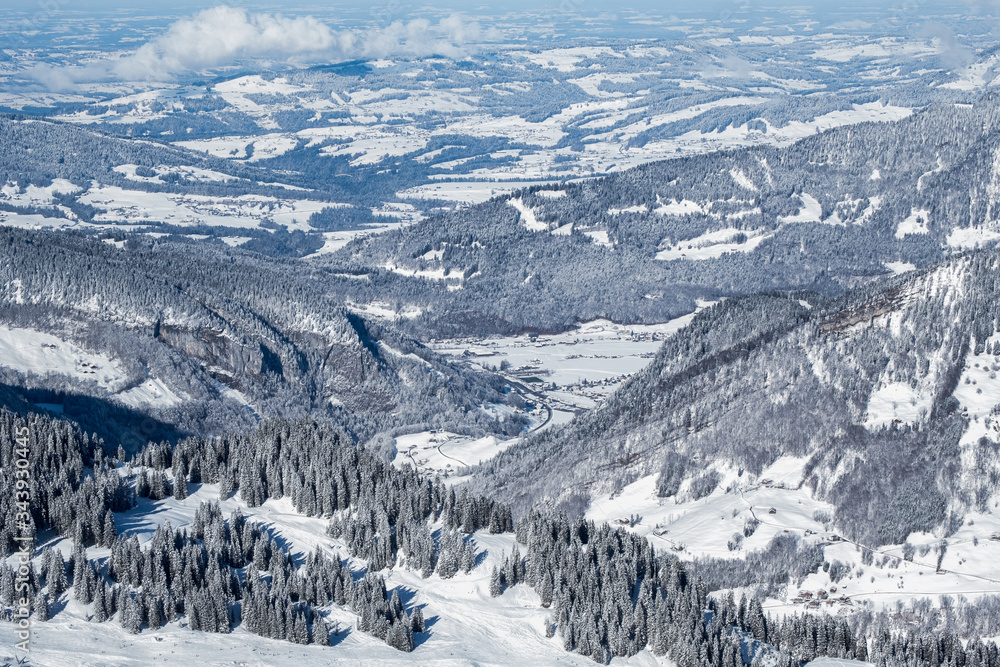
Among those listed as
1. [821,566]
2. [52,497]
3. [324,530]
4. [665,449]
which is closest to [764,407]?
[665,449]

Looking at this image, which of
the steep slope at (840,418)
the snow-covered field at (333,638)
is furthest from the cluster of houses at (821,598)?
the snow-covered field at (333,638)

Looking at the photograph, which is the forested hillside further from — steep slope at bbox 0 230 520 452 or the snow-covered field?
steep slope at bbox 0 230 520 452

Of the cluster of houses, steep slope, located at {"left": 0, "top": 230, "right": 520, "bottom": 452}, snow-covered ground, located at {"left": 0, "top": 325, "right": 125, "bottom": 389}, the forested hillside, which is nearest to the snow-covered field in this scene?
the forested hillside

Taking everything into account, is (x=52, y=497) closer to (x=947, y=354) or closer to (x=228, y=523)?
(x=228, y=523)

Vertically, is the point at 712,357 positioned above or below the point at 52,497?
below

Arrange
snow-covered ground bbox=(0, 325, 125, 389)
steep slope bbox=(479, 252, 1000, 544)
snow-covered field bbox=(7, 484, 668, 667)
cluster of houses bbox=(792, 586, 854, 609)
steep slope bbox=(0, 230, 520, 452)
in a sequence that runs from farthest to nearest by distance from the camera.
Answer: steep slope bbox=(0, 230, 520, 452), snow-covered ground bbox=(0, 325, 125, 389), steep slope bbox=(479, 252, 1000, 544), cluster of houses bbox=(792, 586, 854, 609), snow-covered field bbox=(7, 484, 668, 667)

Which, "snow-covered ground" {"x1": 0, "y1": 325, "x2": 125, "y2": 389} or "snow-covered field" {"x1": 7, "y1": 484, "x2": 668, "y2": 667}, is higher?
"snow-covered field" {"x1": 7, "y1": 484, "x2": 668, "y2": 667}
